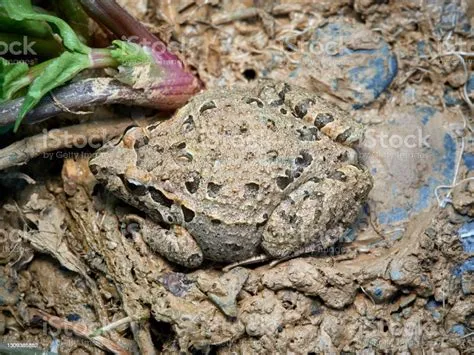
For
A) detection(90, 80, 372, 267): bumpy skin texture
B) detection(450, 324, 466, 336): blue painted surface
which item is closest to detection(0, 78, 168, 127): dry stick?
detection(90, 80, 372, 267): bumpy skin texture

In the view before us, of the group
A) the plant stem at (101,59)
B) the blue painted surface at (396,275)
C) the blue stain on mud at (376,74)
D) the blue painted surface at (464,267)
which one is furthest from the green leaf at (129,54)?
the blue painted surface at (464,267)

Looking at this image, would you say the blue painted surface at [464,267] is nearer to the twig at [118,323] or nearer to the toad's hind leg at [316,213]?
the toad's hind leg at [316,213]

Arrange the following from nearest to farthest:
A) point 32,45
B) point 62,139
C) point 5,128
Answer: point 5,128 < point 32,45 < point 62,139

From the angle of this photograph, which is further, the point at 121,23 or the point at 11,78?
the point at 121,23

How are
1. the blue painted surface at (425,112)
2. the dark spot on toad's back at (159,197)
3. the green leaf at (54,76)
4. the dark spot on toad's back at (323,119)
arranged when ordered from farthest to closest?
1. the blue painted surface at (425,112)
2. the dark spot on toad's back at (323,119)
3. the dark spot on toad's back at (159,197)
4. the green leaf at (54,76)

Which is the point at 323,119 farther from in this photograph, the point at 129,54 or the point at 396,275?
the point at 129,54

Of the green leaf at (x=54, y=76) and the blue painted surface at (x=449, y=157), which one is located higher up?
the green leaf at (x=54, y=76)

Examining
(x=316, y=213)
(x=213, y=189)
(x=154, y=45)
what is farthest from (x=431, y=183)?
(x=154, y=45)
